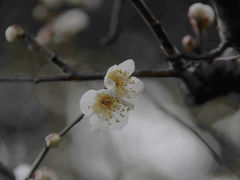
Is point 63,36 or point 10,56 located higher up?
point 63,36

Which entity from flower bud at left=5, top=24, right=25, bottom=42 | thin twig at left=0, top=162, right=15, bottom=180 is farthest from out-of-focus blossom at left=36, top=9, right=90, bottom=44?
thin twig at left=0, top=162, right=15, bottom=180

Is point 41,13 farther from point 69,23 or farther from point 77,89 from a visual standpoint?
point 77,89

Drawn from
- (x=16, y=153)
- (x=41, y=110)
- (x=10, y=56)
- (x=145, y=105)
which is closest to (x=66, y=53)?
(x=145, y=105)

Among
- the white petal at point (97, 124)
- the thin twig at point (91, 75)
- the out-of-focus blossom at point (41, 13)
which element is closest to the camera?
the thin twig at point (91, 75)

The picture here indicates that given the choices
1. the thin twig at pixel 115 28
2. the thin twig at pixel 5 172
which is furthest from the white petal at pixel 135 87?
the thin twig at pixel 5 172

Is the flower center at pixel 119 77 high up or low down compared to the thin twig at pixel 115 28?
down

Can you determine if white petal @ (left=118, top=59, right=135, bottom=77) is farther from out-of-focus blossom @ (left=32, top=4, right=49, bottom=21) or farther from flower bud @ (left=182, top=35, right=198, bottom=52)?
out-of-focus blossom @ (left=32, top=4, right=49, bottom=21)

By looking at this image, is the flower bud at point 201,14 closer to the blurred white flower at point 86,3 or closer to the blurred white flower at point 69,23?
the blurred white flower at point 69,23

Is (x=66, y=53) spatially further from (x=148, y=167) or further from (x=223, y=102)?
(x=148, y=167)
